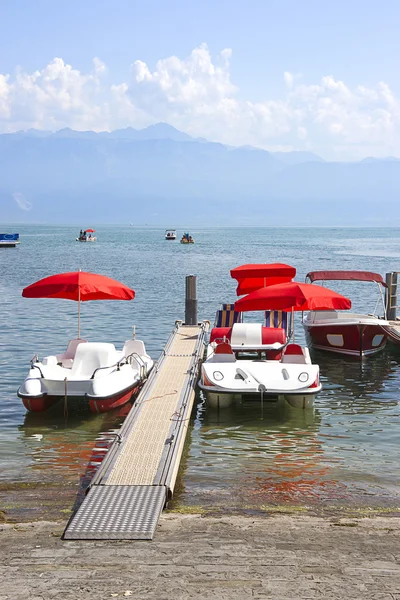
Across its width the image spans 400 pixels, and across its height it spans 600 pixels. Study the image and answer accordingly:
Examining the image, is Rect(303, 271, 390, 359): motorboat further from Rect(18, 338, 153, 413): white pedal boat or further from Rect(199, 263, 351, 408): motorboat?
Rect(18, 338, 153, 413): white pedal boat

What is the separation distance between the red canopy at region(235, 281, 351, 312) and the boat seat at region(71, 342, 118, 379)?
166 inches

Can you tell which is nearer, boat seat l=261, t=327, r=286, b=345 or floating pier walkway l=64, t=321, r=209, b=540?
floating pier walkway l=64, t=321, r=209, b=540

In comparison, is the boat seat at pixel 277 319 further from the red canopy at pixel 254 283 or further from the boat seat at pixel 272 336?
the boat seat at pixel 272 336

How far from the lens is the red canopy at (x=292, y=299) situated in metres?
17.8

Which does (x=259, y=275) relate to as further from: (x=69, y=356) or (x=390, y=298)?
(x=69, y=356)

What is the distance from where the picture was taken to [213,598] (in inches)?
260

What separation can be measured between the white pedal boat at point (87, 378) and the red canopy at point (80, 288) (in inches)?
46.9

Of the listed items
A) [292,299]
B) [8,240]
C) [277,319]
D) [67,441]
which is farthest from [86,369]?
[8,240]

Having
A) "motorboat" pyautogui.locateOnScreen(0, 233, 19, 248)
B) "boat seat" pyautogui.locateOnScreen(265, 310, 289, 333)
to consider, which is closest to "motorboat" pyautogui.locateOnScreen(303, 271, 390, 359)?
"boat seat" pyautogui.locateOnScreen(265, 310, 289, 333)

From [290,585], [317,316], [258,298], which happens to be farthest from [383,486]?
[317,316]

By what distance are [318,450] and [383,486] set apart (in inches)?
90.1

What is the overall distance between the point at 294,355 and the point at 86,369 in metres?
4.73

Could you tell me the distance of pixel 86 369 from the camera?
15555mm

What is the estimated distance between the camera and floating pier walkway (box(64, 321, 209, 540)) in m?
8.11
